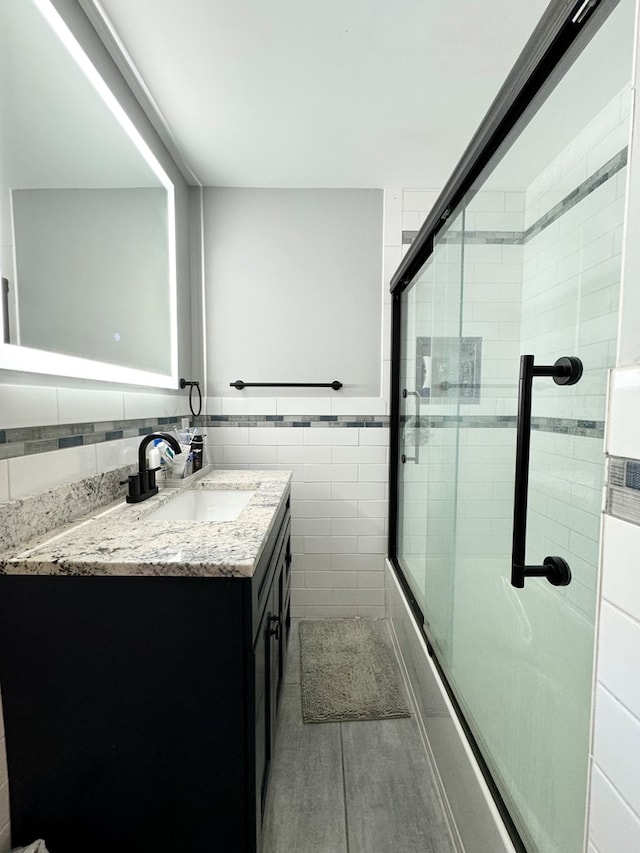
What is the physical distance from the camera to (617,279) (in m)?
0.74

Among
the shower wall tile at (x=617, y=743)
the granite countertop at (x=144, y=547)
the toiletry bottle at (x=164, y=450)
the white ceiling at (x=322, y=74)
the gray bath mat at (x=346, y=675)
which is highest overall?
the white ceiling at (x=322, y=74)

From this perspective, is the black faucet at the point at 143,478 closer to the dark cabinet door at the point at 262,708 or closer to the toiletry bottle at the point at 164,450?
the toiletry bottle at the point at 164,450

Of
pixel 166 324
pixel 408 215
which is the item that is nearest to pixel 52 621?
pixel 166 324

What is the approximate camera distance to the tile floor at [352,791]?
119 centimetres

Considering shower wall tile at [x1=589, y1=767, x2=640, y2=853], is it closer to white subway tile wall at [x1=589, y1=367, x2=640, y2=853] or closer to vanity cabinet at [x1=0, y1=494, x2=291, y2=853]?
white subway tile wall at [x1=589, y1=367, x2=640, y2=853]

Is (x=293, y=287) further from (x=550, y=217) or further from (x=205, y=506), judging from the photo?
(x=550, y=217)

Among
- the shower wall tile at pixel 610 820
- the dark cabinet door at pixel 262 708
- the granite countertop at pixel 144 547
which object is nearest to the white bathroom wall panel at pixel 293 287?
the granite countertop at pixel 144 547

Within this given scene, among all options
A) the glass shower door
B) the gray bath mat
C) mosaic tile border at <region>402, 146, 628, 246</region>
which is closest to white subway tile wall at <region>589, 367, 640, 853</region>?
mosaic tile border at <region>402, 146, 628, 246</region>

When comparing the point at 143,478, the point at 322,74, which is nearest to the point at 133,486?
the point at 143,478

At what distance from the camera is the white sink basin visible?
58.1 inches

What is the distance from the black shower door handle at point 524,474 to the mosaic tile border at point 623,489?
0.19 meters

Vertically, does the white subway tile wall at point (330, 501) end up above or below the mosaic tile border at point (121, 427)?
below

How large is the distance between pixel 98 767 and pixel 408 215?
2570 mm

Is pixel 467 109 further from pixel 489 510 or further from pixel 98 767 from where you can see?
pixel 98 767
